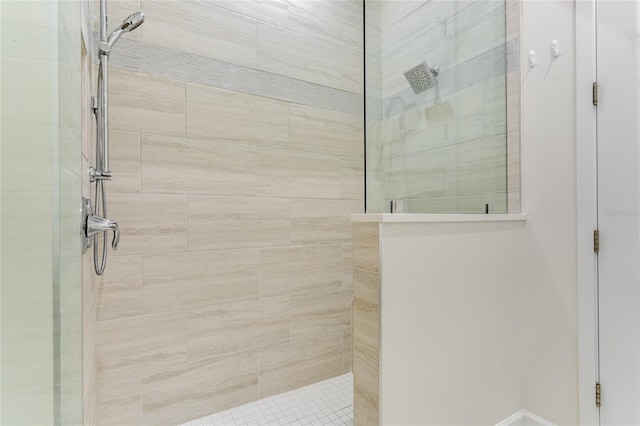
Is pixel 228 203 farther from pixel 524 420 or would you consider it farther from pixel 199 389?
pixel 524 420

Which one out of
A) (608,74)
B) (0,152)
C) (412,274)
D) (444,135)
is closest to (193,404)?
(412,274)

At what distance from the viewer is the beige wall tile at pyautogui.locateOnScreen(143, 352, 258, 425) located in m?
1.64

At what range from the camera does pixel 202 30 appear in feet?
5.71

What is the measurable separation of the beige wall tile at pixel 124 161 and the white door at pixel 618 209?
6.51ft

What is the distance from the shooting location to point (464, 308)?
143 cm

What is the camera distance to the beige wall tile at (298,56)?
1932 mm

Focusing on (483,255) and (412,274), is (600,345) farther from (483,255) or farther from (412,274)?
(412,274)

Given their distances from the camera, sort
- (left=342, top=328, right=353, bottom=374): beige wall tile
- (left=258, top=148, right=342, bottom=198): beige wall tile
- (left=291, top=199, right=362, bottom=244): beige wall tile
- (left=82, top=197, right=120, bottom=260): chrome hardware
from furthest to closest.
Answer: (left=342, top=328, right=353, bottom=374): beige wall tile < (left=291, top=199, right=362, bottom=244): beige wall tile < (left=258, top=148, right=342, bottom=198): beige wall tile < (left=82, top=197, right=120, bottom=260): chrome hardware

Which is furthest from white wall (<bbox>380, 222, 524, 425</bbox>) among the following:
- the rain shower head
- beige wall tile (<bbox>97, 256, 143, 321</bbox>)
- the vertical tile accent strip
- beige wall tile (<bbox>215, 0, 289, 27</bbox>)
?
beige wall tile (<bbox>215, 0, 289, 27</bbox>)

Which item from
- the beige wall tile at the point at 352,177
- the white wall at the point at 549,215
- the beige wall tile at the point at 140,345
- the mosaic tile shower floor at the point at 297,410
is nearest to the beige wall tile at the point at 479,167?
the white wall at the point at 549,215

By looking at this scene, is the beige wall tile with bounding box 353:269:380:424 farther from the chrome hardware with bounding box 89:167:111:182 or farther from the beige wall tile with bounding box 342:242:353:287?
the chrome hardware with bounding box 89:167:111:182

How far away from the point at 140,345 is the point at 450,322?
1390 millimetres

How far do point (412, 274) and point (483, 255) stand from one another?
1.46 feet

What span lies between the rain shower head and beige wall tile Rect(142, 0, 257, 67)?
87 centimetres
